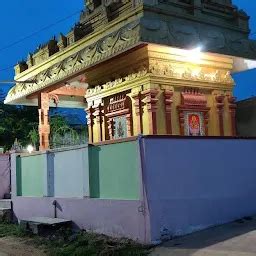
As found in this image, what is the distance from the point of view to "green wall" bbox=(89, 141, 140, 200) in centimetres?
691

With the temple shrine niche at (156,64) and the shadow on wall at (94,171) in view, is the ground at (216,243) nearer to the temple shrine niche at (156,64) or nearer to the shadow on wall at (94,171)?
the shadow on wall at (94,171)

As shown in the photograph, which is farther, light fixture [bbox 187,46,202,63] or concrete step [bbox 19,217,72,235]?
light fixture [bbox 187,46,202,63]

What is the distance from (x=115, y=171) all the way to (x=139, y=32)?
3.38 meters

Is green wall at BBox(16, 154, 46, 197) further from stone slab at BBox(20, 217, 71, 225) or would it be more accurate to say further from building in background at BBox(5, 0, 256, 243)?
stone slab at BBox(20, 217, 71, 225)

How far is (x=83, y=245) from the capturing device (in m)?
7.17

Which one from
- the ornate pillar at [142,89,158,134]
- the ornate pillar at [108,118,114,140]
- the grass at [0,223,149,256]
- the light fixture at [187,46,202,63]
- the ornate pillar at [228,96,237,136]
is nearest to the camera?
the grass at [0,223,149,256]

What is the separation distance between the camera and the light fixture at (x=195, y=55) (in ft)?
32.8

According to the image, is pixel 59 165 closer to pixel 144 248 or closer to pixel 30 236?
pixel 30 236

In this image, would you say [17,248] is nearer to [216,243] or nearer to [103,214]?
[103,214]

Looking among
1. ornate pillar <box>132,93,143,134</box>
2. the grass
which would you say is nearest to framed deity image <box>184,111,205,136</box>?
Answer: ornate pillar <box>132,93,143,134</box>

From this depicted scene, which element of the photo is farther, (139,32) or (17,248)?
(139,32)

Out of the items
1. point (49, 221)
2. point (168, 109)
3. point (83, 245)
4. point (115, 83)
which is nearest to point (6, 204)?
point (49, 221)

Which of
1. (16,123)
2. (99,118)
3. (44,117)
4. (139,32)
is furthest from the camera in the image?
(16,123)

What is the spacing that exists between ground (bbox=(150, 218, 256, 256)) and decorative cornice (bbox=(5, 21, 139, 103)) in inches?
174
